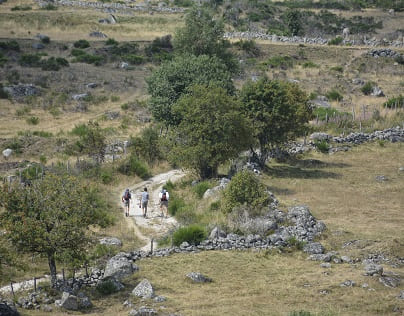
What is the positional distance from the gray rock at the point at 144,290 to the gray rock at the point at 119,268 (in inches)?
57.6

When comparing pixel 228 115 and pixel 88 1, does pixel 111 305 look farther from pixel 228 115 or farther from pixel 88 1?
pixel 88 1

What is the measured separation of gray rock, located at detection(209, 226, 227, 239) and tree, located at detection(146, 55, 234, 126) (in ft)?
55.1

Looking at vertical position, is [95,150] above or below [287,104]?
below

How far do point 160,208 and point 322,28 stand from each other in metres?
72.1

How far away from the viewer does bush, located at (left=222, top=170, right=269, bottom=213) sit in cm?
2894

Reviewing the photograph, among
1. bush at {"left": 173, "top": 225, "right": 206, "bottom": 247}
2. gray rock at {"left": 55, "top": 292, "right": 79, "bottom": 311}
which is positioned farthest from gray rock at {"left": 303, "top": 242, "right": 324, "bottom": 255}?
gray rock at {"left": 55, "top": 292, "right": 79, "bottom": 311}

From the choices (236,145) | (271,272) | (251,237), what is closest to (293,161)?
(236,145)

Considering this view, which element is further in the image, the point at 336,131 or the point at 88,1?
the point at 88,1

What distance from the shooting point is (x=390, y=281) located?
22078 millimetres

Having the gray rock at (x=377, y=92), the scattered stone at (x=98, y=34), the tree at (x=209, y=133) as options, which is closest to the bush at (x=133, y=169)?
the tree at (x=209, y=133)

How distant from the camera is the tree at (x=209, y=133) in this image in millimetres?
35375

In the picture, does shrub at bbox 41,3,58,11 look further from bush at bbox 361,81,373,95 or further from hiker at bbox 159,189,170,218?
hiker at bbox 159,189,170,218

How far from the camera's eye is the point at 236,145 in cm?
3609

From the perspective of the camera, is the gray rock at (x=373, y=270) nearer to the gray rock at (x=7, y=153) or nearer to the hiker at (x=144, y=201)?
the hiker at (x=144, y=201)
